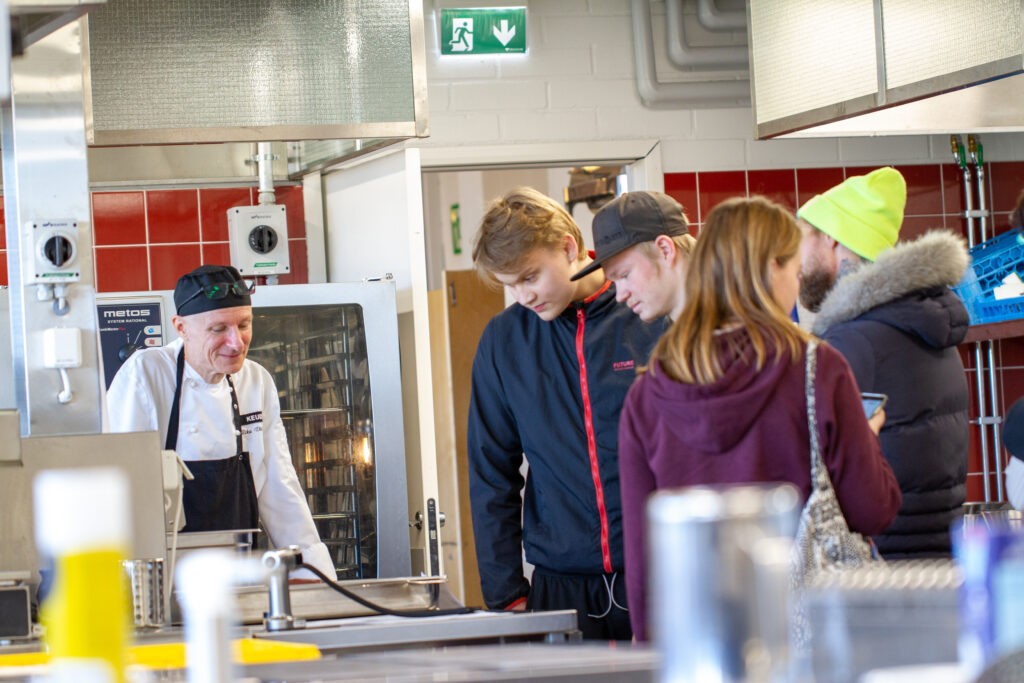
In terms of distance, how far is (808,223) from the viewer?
3.12m

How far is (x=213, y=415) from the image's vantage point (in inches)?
165

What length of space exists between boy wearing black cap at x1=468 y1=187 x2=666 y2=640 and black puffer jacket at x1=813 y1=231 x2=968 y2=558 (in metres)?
0.60

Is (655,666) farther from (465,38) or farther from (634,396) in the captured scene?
(465,38)

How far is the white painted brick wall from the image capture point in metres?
5.67

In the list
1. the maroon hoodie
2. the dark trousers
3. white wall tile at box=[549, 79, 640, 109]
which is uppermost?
white wall tile at box=[549, 79, 640, 109]

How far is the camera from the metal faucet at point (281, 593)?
2.36 meters

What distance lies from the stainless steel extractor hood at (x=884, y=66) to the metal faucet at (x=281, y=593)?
2675 millimetres

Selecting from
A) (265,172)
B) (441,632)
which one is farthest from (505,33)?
(441,632)

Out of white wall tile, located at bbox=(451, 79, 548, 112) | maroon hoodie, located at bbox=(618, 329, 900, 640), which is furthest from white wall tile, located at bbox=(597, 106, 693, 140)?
maroon hoodie, located at bbox=(618, 329, 900, 640)

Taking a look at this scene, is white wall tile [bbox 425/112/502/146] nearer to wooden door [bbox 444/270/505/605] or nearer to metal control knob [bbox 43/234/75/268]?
wooden door [bbox 444/270/505/605]

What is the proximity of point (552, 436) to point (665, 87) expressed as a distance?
2844mm

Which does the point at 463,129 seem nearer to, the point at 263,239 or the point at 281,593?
the point at 263,239

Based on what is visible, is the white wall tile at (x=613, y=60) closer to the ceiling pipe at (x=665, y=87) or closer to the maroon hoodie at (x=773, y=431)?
the ceiling pipe at (x=665, y=87)

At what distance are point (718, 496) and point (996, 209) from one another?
5.80 metres
